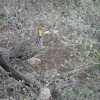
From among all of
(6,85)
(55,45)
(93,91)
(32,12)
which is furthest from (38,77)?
(32,12)

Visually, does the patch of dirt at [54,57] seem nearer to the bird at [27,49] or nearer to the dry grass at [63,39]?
the dry grass at [63,39]

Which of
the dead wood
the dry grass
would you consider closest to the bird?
the dry grass

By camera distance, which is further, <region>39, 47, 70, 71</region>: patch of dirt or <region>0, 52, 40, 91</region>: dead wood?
<region>39, 47, 70, 71</region>: patch of dirt

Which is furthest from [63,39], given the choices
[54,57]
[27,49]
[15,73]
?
[15,73]

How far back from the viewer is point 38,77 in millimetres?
5105

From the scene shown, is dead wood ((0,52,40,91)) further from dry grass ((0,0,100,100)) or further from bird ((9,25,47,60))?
bird ((9,25,47,60))

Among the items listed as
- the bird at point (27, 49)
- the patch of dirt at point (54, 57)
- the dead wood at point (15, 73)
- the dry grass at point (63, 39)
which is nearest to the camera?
the dry grass at point (63, 39)

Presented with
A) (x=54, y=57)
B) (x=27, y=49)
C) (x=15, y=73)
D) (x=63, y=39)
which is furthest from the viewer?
(x=54, y=57)

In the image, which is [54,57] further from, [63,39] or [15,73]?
[15,73]

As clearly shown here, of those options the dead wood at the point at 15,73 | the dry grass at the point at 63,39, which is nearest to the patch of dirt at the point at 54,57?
the dry grass at the point at 63,39

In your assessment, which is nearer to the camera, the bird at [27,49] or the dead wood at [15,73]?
the dead wood at [15,73]

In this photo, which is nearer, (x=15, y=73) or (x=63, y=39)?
(x=15, y=73)

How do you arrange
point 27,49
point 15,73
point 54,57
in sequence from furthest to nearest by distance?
point 54,57
point 27,49
point 15,73

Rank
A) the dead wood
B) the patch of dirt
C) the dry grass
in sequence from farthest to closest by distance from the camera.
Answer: the patch of dirt → the dead wood → the dry grass
